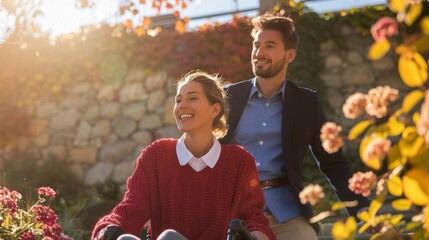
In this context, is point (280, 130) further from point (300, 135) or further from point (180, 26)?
point (180, 26)

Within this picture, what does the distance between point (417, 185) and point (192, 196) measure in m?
1.75

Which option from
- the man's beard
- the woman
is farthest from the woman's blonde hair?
the man's beard

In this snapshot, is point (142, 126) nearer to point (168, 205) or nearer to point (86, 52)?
point (86, 52)

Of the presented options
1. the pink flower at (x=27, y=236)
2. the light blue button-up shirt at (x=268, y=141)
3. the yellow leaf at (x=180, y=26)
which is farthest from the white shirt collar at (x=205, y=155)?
the yellow leaf at (x=180, y=26)

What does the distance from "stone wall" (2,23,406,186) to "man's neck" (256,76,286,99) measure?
15.3 feet

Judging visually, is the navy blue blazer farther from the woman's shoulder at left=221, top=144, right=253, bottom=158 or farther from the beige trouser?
the woman's shoulder at left=221, top=144, right=253, bottom=158

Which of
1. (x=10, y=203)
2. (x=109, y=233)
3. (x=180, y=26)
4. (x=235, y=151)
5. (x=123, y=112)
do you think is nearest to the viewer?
(x=109, y=233)

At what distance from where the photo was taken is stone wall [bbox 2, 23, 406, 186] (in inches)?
324

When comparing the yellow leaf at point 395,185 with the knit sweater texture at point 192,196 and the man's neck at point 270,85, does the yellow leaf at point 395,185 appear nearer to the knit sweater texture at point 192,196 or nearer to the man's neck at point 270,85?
the knit sweater texture at point 192,196

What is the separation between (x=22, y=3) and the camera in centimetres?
586

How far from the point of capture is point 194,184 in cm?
300

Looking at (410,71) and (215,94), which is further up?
(215,94)

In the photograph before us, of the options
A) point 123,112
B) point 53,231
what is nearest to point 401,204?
point 53,231

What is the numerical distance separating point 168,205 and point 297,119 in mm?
829
